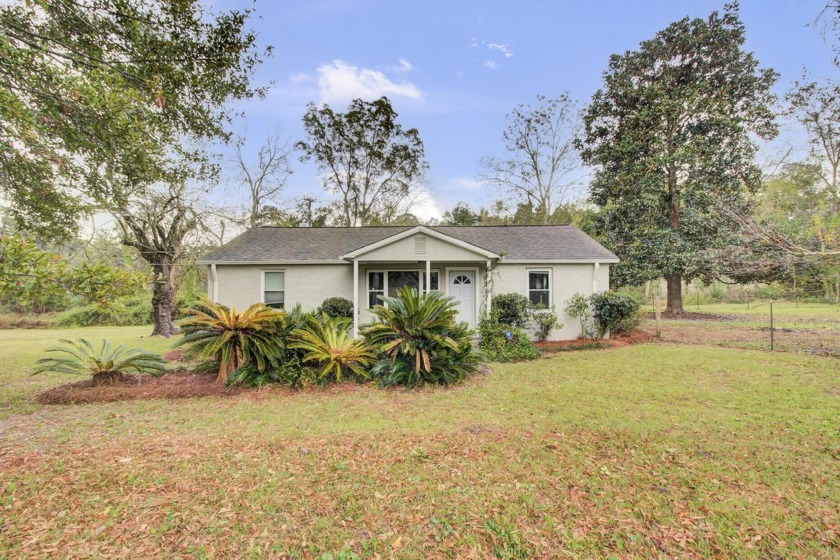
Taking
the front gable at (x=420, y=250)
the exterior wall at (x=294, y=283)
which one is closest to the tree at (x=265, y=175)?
the exterior wall at (x=294, y=283)

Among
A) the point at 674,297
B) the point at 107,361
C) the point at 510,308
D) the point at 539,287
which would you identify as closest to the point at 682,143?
the point at 674,297

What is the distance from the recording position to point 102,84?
4582 mm

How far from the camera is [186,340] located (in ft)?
21.6

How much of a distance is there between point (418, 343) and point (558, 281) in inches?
278

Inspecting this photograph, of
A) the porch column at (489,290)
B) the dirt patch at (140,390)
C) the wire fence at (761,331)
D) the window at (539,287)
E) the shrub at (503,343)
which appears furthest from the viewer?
the window at (539,287)

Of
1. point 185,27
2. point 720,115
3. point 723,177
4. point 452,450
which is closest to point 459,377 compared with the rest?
point 452,450

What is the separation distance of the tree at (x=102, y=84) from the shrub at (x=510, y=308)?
28.3ft

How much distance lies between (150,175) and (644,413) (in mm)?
8539

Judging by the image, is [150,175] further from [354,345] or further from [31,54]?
[354,345]

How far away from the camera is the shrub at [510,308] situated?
11094 mm

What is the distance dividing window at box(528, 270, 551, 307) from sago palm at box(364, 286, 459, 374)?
5.93 metres

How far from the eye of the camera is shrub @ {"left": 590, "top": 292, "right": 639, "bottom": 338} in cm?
1116

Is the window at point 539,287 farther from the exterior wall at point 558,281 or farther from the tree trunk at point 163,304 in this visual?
the tree trunk at point 163,304

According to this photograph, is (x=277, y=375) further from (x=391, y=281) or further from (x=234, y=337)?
(x=391, y=281)
